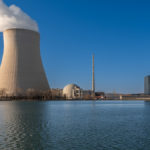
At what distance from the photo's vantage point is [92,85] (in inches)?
2990

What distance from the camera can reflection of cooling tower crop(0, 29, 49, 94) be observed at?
49.4 meters

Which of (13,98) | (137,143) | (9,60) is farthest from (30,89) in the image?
(137,143)

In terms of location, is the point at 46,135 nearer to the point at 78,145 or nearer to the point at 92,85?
the point at 78,145

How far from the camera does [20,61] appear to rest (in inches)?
1983

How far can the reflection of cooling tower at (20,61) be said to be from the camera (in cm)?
4944

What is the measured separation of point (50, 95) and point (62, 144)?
→ 5153cm

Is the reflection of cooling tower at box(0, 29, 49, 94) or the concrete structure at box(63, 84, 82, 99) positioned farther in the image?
the concrete structure at box(63, 84, 82, 99)

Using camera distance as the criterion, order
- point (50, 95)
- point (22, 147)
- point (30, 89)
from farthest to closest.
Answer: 1. point (50, 95)
2. point (30, 89)
3. point (22, 147)

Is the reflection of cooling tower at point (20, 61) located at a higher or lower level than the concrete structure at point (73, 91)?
higher

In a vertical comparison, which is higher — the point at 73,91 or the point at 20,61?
the point at 20,61

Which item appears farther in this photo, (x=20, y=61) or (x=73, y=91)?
(x=73, y=91)

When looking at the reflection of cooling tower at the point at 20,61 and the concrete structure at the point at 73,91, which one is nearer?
the reflection of cooling tower at the point at 20,61

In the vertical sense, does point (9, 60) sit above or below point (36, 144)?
above

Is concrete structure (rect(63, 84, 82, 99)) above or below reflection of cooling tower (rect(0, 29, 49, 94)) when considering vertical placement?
below
